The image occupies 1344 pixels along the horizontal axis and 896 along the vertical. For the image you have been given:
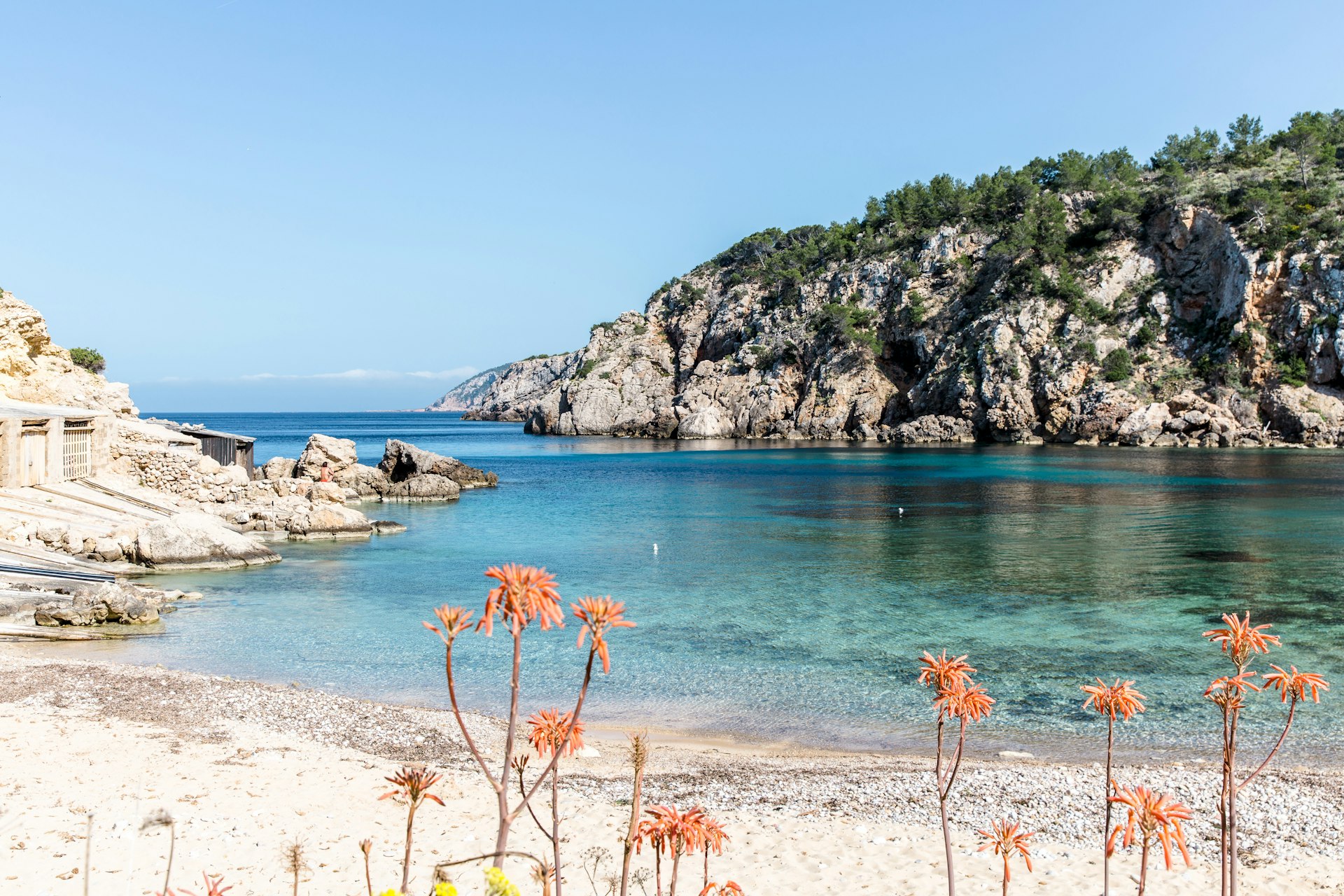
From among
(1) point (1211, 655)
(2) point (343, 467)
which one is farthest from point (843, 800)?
(2) point (343, 467)

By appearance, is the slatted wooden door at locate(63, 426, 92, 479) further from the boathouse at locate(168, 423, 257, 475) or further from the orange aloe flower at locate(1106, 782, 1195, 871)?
the orange aloe flower at locate(1106, 782, 1195, 871)

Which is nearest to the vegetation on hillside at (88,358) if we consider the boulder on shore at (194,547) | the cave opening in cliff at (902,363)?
the boulder on shore at (194,547)

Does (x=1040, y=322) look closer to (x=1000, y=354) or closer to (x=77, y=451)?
(x=1000, y=354)

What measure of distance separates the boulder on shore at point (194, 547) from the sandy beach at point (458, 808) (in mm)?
11468

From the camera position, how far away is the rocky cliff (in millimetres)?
71750

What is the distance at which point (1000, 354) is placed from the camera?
82750 millimetres

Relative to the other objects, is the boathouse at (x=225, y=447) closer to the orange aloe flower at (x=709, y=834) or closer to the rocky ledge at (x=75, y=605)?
the rocky ledge at (x=75, y=605)

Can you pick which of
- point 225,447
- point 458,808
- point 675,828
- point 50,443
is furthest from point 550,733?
point 225,447

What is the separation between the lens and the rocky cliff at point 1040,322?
2825 inches

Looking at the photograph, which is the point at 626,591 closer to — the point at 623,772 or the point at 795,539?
the point at 795,539

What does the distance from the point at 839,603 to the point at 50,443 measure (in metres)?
20.3

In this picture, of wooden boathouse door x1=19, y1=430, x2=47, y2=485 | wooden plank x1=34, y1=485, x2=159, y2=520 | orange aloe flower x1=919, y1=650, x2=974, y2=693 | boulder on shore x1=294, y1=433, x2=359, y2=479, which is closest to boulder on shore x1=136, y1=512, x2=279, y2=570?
wooden plank x1=34, y1=485, x2=159, y2=520

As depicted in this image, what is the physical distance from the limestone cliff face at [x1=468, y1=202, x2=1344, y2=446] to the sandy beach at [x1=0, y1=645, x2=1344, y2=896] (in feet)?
241

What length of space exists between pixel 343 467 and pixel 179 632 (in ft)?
84.5
